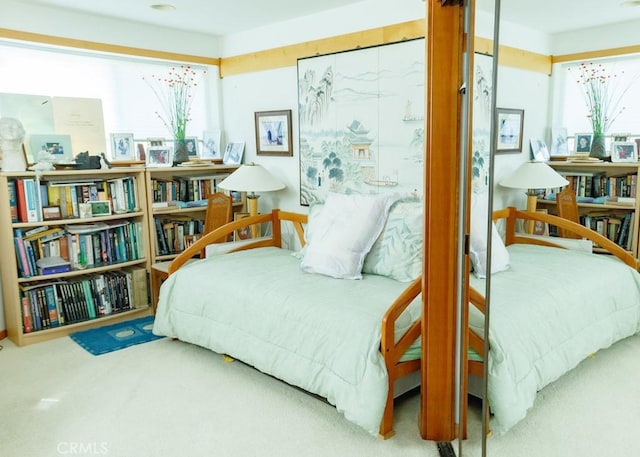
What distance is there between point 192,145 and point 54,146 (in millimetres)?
1139

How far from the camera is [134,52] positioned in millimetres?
4188

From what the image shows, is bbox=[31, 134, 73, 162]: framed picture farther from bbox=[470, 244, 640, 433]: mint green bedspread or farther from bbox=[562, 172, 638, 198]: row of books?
bbox=[562, 172, 638, 198]: row of books

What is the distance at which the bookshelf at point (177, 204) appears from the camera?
412 cm

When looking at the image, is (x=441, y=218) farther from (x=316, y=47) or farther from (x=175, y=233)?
(x=175, y=233)

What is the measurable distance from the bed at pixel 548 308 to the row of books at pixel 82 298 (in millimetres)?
2809

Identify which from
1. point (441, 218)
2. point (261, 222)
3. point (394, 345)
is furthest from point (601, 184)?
point (261, 222)

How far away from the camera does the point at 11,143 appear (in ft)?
11.3

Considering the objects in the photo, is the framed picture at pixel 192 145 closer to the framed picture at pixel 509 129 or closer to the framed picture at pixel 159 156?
the framed picture at pixel 159 156

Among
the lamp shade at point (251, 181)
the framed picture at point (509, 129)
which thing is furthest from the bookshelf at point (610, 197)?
the lamp shade at point (251, 181)

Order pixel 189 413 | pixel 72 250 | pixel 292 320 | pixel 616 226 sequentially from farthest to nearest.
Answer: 1. pixel 72 250
2. pixel 292 320
3. pixel 189 413
4. pixel 616 226

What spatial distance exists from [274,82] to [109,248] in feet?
5.87

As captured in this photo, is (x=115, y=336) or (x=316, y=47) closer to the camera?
(x=115, y=336)

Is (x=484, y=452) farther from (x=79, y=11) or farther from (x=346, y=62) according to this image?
(x=79, y=11)

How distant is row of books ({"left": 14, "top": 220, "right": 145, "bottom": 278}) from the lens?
3.54 metres
